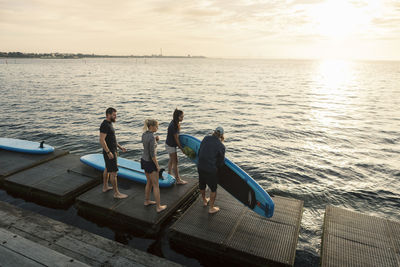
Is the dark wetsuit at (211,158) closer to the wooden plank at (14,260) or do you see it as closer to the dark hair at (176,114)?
the dark hair at (176,114)

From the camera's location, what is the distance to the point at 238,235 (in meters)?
5.95

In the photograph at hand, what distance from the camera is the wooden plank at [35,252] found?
4082mm

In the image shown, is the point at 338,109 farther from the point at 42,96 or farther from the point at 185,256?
the point at 42,96

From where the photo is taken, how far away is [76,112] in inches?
961

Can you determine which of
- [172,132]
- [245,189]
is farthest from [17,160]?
[245,189]

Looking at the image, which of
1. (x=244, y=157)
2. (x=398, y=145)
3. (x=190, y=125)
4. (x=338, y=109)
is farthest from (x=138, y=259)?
(x=338, y=109)

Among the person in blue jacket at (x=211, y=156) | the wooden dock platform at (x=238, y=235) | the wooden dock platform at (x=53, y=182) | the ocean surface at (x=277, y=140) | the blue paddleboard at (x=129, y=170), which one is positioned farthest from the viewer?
the ocean surface at (x=277, y=140)

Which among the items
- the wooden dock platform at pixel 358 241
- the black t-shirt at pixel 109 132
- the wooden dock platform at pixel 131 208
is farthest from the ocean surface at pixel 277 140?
the black t-shirt at pixel 109 132

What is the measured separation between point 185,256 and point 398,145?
16.9m

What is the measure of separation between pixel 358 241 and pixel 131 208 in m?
5.82

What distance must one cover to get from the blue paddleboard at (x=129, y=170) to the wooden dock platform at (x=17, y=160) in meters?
1.95

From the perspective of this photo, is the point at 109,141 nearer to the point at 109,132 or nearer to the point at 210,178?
the point at 109,132

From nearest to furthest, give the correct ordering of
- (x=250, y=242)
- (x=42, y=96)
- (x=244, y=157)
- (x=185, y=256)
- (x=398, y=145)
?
1. (x=250, y=242)
2. (x=185, y=256)
3. (x=244, y=157)
4. (x=398, y=145)
5. (x=42, y=96)

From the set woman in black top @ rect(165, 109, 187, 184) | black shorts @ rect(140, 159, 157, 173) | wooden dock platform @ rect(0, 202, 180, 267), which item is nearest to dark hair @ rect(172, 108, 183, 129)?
woman in black top @ rect(165, 109, 187, 184)
